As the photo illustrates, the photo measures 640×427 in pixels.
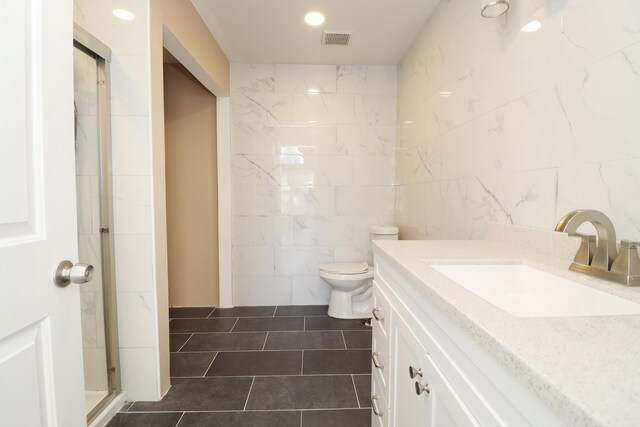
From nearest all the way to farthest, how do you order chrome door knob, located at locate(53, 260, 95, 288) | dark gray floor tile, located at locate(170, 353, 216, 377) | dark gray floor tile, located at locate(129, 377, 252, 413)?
chrome door knob, located at locate(53, 260, 95, 288)
dark gray floor tile, located at locate(129, 377, 252, 413)
dark gray floor tile, located at locate(170, 353, 216, 377)

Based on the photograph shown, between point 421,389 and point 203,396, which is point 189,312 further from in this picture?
point 421,389

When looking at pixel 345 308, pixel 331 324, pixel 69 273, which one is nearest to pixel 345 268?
pixel 345 308

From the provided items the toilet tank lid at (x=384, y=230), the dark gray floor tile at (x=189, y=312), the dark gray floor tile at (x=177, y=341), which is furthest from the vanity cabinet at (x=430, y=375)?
the dark gray floor tile at (x=189, y=312)

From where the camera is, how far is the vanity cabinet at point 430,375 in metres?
0.42

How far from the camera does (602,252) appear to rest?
0.76 m

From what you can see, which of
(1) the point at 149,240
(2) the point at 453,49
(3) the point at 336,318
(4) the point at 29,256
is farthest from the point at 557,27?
(3) the point at 336,318

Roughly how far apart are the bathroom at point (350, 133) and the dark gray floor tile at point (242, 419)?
247 millimetres

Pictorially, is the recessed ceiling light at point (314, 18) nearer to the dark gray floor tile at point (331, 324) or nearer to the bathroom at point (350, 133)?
the bathroom at point (350, 133)

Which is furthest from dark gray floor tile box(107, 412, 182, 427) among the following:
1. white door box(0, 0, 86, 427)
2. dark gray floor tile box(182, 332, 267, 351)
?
white door box(0, 0, 86, 427)

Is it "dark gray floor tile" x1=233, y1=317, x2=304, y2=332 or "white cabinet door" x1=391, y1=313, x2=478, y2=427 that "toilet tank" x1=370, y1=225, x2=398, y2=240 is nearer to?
"dark gray floor tile" x1=233, y1=317, x2=304, y2=332

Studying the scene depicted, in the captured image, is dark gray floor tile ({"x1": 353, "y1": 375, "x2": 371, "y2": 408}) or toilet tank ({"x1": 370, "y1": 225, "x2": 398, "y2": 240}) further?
toilet tank ({"x1": 370, "y1": 225, "x2": 398, "y2": 240})

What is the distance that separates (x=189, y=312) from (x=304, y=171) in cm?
176

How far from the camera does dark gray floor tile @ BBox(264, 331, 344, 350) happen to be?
2.17m

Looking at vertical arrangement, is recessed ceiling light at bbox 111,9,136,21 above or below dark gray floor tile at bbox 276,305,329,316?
above
